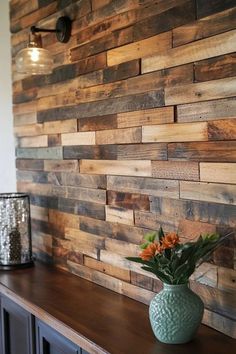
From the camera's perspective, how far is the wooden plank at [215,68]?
1.44m

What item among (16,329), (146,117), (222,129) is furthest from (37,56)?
(16,329)

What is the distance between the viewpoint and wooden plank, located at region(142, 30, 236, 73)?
57.0 inches

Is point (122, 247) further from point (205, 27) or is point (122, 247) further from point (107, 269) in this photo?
point (205, 27)

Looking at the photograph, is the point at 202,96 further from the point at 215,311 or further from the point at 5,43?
the point at 5,43

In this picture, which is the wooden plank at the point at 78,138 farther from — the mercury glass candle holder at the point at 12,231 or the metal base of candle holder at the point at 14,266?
the metal base of candle holder at the point at 14,266

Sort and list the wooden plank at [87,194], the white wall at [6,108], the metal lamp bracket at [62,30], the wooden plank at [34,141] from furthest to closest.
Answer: the white wall at [6,108]
the wooden plank at [34,141]
the metal lamp bracket at [62,30]
the wooden plank at [87,194]

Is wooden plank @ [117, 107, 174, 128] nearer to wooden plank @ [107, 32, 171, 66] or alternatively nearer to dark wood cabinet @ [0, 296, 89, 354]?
wooden plank @ [107, 32, 171, 66]

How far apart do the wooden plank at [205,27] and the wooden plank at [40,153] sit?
3.04ft

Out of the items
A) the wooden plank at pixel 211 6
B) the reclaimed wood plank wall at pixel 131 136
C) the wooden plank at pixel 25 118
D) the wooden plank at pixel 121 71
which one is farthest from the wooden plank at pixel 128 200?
the wooden plank at pixel 25 118

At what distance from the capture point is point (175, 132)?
166 cm

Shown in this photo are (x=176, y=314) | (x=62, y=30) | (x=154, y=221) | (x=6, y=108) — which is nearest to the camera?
(x=176, y=314)

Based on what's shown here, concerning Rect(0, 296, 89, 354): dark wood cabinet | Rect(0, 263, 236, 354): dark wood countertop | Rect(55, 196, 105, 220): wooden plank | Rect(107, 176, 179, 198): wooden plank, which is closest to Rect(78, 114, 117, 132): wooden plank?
Rect(107, 176, 179, 198): wooden plank

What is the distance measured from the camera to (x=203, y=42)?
1.53m

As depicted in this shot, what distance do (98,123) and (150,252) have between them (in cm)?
77
